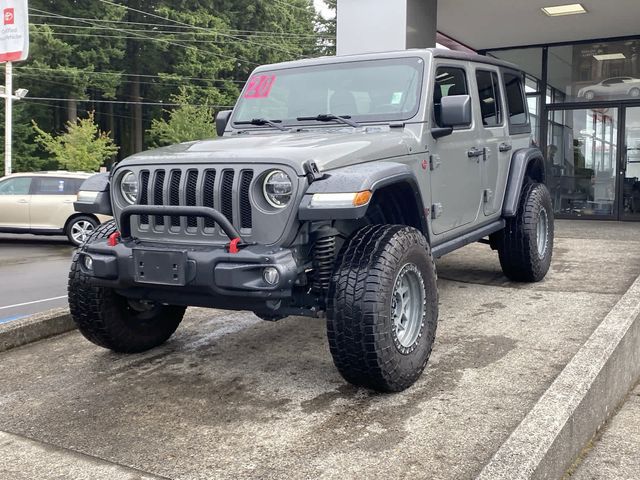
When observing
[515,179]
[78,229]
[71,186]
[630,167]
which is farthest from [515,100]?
[71,186]

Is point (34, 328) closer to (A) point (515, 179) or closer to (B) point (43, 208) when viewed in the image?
(A) point (515, 179)

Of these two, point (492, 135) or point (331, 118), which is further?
point (492, 135)

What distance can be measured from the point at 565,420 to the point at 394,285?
3.46 ft

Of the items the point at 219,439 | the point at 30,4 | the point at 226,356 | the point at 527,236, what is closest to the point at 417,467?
the point at 219,439

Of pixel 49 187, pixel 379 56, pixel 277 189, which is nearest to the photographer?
pixel 277 189

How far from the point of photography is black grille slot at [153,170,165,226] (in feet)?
12.3

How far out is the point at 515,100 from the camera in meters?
6.46

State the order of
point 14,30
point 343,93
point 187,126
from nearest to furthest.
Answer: point 343,93 < point 14,30 < point 187,126

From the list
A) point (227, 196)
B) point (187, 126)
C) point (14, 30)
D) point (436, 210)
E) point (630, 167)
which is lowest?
point (436, 210)

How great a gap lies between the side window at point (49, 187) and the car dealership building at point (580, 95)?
8172 millimetres

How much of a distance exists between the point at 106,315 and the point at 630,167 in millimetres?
12187

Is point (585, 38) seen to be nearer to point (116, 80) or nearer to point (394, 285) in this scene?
point (394, 285)

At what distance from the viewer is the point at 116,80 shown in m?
39.7

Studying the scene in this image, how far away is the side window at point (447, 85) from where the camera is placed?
4.74 metres
